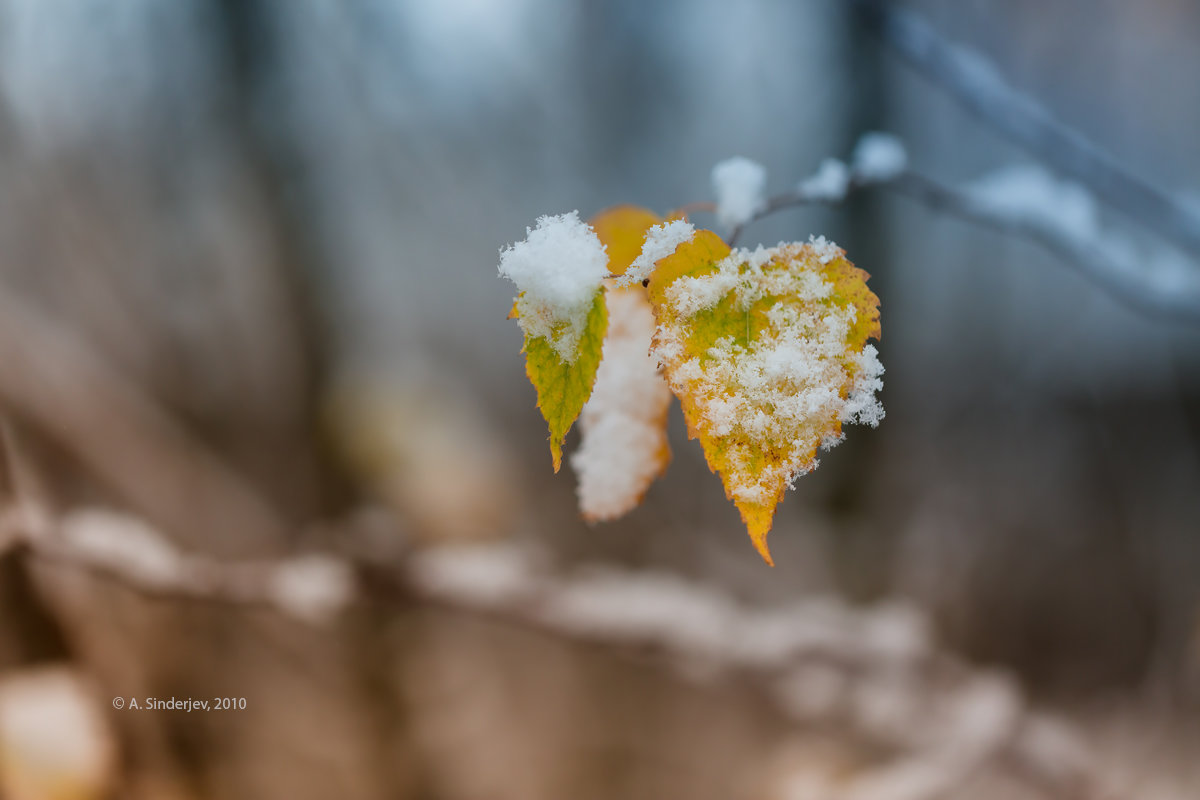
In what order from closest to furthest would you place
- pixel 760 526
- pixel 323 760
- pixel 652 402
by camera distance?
1. pixel 760 526
2. pixel 652 402
3. pixel 323 760

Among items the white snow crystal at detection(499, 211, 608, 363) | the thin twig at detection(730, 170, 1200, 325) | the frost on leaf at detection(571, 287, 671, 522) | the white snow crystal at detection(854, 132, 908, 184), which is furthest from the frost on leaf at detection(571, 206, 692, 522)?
the thin twig at detection(730, 170, 1200, 325)

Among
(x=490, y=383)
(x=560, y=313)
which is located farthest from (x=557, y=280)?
(x=490, y=383)

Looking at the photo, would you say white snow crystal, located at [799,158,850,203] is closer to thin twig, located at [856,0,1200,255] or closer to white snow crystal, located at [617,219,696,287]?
white snow crystal, located at [617,219,696,287]

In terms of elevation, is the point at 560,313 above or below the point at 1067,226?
below

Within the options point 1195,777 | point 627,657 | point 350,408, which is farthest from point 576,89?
point 1195,777

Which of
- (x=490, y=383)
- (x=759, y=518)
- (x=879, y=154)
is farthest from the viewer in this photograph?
(x=490, y=383)

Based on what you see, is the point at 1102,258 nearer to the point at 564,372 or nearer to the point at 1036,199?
the point at 1036,199

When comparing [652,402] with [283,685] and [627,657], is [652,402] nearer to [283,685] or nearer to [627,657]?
[627,657]
